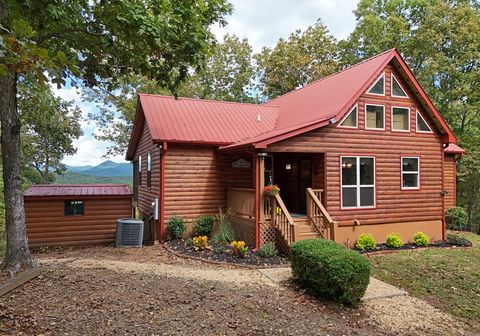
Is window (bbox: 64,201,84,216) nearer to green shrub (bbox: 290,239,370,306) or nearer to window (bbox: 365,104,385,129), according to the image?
green shrub (bbox: 290,239,370,306)

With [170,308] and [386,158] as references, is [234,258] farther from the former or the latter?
[386,158]

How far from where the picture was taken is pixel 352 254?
6570 mm

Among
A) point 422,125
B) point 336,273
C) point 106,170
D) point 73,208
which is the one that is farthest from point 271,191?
point 106,170

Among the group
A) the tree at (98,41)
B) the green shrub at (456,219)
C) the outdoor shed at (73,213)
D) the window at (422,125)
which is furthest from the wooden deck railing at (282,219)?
the green shrub at (456,219)

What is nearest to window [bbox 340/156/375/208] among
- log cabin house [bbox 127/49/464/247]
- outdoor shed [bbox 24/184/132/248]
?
log cabin house [bbox 127/49/464/247]

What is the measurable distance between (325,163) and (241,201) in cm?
308

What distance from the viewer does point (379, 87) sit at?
12156 mm

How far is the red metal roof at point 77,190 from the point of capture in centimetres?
1225

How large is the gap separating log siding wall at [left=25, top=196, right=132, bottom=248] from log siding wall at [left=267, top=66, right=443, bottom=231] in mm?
7169

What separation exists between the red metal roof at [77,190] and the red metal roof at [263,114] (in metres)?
3.21

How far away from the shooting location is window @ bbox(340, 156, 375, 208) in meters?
11.5

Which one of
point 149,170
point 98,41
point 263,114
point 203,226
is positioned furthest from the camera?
point 263,114

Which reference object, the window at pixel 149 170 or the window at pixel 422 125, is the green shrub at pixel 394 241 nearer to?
the window at pixel 422 125

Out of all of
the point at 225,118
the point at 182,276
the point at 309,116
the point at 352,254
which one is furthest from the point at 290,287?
the point at 225,118
